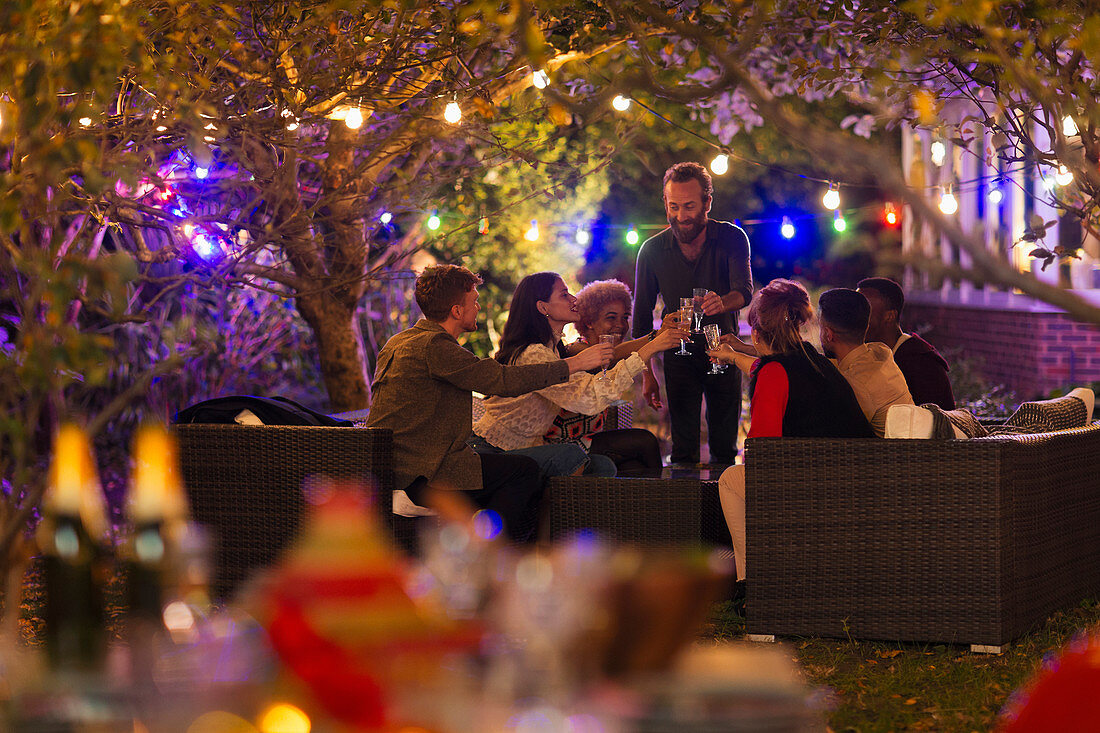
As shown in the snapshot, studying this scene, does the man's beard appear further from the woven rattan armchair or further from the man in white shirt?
the woven rattan armchair

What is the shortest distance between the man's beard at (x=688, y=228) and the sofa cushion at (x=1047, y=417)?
5.95 ft

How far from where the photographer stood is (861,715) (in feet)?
11.1

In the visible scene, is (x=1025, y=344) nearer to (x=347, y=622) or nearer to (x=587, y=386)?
(x=587, y=386)

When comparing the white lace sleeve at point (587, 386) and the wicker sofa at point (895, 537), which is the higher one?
the white lace sleeve at point (587, 386)

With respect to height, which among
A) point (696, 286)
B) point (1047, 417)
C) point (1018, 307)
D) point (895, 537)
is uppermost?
point (1018, 307)

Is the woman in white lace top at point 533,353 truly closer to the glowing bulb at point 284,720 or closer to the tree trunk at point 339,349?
the tree trunk at point 339,349

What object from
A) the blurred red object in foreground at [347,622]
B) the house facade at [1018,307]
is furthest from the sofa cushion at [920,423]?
the house facade at [1018,307]

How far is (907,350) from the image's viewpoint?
191 inches

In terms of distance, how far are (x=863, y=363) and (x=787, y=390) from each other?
1.38 ft

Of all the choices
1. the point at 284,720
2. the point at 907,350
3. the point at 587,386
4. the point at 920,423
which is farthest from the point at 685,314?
the point at 284,720

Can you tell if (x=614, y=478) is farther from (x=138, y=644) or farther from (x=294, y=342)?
(x=294, y=342)

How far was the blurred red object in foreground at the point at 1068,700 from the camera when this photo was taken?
3.82ft

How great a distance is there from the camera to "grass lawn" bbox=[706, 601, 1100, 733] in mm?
3350

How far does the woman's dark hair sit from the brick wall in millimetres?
5141
